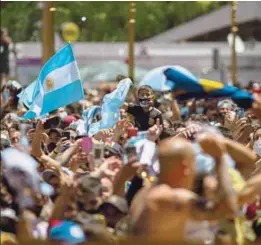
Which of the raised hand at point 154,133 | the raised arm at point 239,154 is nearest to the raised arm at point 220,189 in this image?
the raised arm at point 239,154

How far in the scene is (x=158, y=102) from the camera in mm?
20656

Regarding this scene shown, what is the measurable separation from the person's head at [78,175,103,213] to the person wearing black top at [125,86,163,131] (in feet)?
18.5

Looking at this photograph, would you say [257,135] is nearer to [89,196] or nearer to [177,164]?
[89,196]

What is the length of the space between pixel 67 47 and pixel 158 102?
5.91 meters

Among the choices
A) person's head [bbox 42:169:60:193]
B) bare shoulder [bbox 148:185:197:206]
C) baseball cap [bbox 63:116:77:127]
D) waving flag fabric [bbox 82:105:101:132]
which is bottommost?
baseball cap [bbox 63:116:77:127]

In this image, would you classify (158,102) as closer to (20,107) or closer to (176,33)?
(20,107)

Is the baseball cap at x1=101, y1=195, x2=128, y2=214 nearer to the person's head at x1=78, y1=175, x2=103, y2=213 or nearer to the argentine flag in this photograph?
the person's head at x1=78, y1=175, x2=103, y2=213

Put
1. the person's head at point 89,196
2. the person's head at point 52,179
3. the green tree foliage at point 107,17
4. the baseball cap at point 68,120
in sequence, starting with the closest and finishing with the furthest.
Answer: the person's head at point 89,196 → the person's head at point 52,179 → the baseball cap at point 68,120 → the green tree foliage at point 107,17

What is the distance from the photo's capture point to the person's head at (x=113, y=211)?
922cm

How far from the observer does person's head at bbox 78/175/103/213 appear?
9117 mm

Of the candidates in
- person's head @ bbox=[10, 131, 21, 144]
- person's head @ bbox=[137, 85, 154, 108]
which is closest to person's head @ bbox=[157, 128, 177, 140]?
person's head @ bbox=[10, 131, 21, 144]

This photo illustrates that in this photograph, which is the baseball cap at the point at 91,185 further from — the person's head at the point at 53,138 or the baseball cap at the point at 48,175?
the person's head at the point at 53,138

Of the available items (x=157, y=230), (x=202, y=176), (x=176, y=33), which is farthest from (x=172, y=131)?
(x=176, y=33)

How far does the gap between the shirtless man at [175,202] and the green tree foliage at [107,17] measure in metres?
42.2
